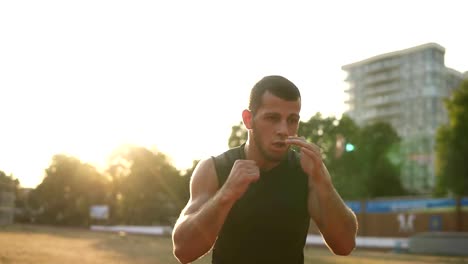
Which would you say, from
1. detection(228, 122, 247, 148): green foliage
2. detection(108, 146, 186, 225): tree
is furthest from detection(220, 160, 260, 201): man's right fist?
detection(108, 146, 186, 225): tree

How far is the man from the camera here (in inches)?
126

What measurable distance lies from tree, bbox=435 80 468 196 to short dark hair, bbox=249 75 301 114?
48650mm

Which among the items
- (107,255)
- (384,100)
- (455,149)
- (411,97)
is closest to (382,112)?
(384,100)

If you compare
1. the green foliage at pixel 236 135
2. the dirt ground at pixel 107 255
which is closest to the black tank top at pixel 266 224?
the dirt ground at pixel 107 255

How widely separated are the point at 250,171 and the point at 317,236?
150ft

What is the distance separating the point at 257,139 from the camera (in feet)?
11.1

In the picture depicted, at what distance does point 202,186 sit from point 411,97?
121543mm

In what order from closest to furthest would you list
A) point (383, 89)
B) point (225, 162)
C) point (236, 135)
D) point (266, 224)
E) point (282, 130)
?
point (282, 130)
point (266, 224)
point (225, 162)
point (236, 135)
point (383, 89)

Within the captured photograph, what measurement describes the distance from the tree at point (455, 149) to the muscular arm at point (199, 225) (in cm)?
4880

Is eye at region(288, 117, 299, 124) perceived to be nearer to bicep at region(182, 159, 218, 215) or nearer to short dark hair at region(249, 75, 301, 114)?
short dark hair at region(249, 75, 301, 114)

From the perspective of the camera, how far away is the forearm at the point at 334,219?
10.8 feet

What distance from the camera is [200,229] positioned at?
3104 millimetres

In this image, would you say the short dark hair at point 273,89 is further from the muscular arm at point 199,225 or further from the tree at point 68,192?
the tree at point 68,192

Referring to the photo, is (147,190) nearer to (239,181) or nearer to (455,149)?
(455,149)
